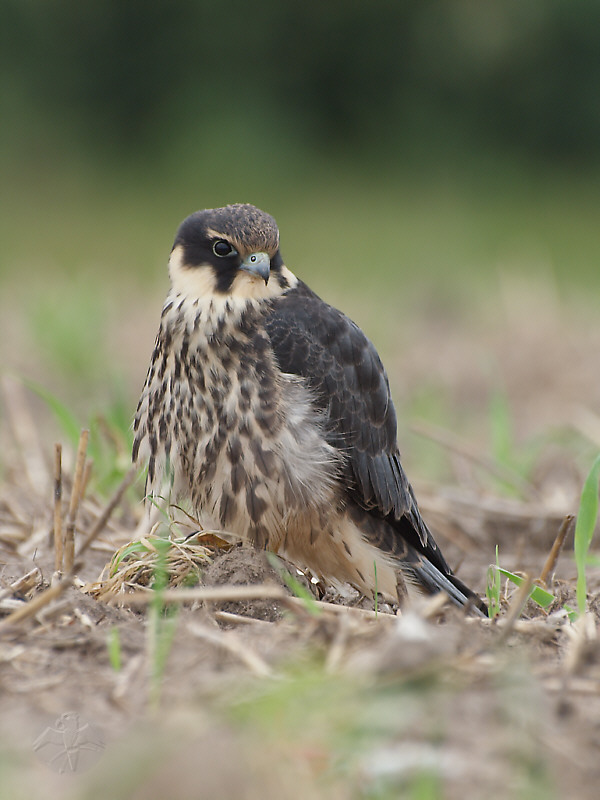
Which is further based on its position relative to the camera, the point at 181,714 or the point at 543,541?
the point at 543,541

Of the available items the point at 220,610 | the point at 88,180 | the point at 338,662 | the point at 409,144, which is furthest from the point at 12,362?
the point at 409,144

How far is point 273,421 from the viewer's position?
9.16 feet

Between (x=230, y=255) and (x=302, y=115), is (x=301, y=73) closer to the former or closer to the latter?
(x=302, y=115)

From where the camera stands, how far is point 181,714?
1.66m

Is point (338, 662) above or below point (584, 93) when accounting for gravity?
below

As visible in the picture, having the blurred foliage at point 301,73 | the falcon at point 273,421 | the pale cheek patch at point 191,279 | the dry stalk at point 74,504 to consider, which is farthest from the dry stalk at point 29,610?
the blurred foliage at point 301,73

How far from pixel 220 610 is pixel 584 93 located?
58.4 ft

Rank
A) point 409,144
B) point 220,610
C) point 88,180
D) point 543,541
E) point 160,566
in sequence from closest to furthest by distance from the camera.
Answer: point 160,566
point 220,610
point 543,541
point 88,180
point 409,144

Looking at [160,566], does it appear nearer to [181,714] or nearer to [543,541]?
[181,714]

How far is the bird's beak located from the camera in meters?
2.95

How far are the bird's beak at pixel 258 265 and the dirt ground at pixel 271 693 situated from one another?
70 centimetres

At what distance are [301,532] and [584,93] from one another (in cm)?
1732

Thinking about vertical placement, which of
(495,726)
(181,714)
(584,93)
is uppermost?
(584,93)

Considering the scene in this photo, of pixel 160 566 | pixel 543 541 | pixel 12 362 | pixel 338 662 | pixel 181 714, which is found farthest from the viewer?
pixel 12 362
